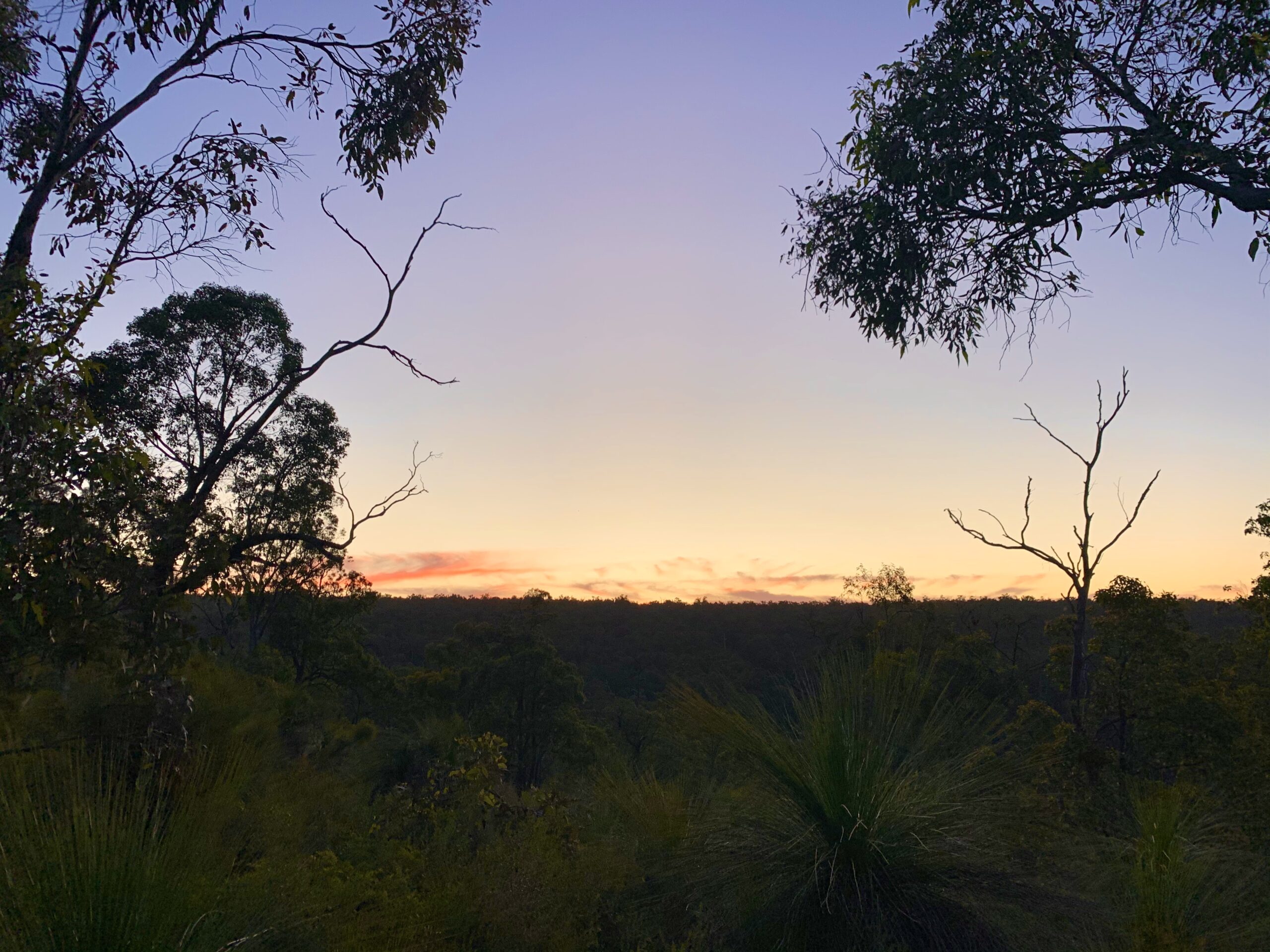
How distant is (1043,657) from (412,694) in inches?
1379

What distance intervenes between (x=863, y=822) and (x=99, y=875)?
11.9ft

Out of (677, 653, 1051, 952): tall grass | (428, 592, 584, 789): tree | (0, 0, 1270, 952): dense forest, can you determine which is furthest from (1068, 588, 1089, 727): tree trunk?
(428, 592, 584, 789): tree

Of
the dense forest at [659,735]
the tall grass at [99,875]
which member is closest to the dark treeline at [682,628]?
the dense forest at [659,735]

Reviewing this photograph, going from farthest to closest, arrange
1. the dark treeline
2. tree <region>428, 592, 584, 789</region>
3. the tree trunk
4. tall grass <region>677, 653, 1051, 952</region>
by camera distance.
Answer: the dark treeline
tree <region>428, 592, 584, 789</region>
the tree trunk
tall grass <region>677, 653, 1051, 952</region>

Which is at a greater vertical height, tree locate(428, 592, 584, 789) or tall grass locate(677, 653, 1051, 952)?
tall grass locate(677, 653, 1051, 952)

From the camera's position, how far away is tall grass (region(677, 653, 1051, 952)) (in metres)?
4.61

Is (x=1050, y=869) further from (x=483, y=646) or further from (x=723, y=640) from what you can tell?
(x=723, y=640)

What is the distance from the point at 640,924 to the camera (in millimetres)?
6551

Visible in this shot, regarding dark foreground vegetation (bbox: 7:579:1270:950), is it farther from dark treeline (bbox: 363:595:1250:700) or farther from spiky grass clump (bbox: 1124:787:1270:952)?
dark treeline (bbox: 363:595:1250:700)

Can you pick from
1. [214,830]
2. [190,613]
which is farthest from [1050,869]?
[190,613]

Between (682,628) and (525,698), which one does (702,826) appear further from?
(682,628)

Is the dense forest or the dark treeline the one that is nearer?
the dense forest

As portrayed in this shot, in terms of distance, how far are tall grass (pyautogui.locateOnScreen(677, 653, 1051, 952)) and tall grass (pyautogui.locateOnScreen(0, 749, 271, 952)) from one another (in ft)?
9.63

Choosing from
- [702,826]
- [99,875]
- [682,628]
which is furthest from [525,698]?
[682,628]
